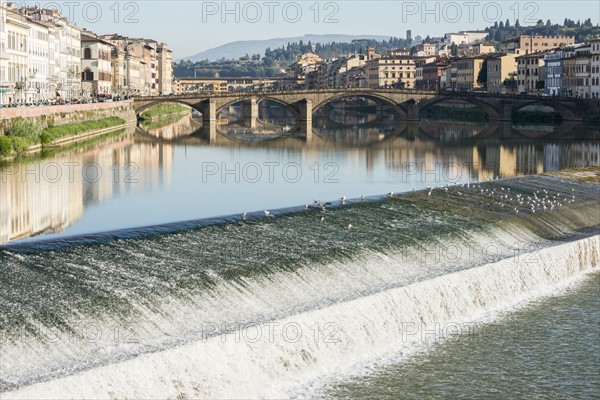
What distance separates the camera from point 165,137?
74.7 metres

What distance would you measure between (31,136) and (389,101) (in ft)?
185

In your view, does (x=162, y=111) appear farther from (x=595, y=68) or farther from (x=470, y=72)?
(x=470, y=72)

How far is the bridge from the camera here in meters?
97.6

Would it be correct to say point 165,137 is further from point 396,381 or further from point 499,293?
point 396,381

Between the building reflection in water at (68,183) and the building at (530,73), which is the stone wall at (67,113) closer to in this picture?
the building reflection in water at (68,183)

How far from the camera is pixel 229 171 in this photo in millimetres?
48219

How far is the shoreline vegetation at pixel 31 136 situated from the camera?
4845cm

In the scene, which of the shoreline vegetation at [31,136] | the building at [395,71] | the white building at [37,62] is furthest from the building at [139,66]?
the shoreline vegetation at [31,136]

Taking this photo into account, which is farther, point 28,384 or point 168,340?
point 168,340

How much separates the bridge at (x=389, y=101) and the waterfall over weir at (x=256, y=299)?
67381mm

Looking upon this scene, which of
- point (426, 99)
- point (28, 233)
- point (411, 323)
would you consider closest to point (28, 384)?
point (411, 323)

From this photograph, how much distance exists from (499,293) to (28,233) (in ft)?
40.5

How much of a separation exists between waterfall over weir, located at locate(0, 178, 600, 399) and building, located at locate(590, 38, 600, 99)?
283 ft

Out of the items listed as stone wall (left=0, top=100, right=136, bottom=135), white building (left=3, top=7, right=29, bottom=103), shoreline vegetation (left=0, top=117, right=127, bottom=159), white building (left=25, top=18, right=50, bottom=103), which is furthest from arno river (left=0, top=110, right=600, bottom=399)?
white building (left=25, top=18, right=50, bottom=103)
